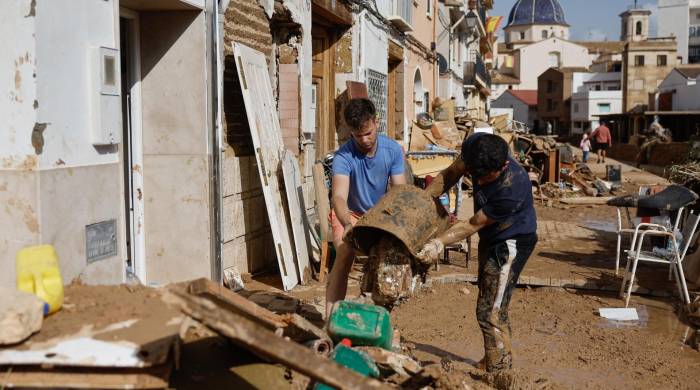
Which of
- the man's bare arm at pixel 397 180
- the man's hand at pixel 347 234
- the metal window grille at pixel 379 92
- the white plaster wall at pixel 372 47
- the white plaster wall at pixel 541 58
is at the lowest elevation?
the man's hand at pixel 347 234

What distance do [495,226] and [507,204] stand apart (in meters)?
0.21

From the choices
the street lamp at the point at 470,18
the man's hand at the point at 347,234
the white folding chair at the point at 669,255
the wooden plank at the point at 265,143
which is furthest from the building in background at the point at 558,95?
the man's hand at the point at 347,234

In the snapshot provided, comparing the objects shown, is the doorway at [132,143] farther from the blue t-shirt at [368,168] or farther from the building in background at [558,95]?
the building in background at [558,95]

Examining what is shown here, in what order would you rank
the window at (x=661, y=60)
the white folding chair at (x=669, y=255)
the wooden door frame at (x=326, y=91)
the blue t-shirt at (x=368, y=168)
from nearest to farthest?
the blue t-shirt at (x=368, y=168)
the white folding chair at (x=669, y=255)
the wooden door frame at (x=326, y=91)
the window at (x=661, y=60)

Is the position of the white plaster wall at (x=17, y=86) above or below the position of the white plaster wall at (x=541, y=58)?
below

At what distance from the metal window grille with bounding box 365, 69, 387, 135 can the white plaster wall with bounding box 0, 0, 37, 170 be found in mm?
8164

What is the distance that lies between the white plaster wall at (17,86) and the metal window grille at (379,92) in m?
8.16

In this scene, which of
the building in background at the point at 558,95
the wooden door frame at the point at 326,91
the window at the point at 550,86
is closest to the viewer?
the wooden door frame at the point at 326,91

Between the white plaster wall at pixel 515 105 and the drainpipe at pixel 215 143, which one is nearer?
the drainpipe at pixel 215 143

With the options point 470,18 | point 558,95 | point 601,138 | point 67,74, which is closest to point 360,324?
point 67,74

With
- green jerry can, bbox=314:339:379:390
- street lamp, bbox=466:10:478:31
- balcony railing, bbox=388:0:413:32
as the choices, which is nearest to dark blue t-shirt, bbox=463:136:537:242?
green jerry can, bbox=314:339:379:390

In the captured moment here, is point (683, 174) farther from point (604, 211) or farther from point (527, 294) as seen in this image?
point (604, 211)

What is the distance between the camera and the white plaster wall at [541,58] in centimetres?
8575

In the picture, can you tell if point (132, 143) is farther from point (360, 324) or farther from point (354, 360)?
point (354, 360)
